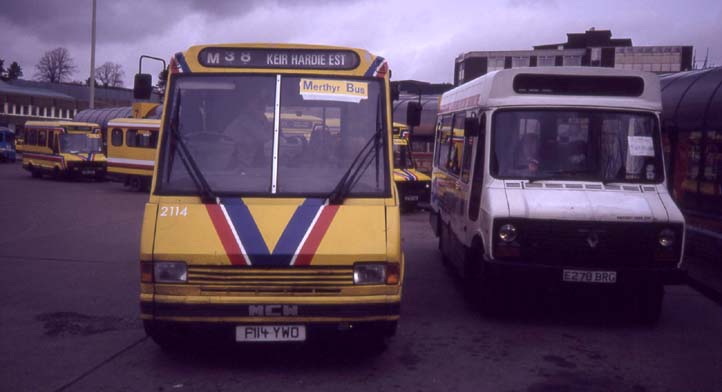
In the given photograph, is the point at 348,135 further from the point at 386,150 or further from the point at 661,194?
the point at 661,194

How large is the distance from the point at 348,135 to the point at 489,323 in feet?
9.78

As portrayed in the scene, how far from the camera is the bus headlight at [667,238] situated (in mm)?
7688

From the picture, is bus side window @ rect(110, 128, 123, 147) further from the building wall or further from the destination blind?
the building wall

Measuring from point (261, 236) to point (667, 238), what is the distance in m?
4.42

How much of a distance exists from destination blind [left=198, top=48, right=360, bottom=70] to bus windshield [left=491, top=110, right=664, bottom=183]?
252 centimetres

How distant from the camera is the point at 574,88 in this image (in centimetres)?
861

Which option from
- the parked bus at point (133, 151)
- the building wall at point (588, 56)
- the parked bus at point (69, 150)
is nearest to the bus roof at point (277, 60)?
the parked bus at point (133, 151)

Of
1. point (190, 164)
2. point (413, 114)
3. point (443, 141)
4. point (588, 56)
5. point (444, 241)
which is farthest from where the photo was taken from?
point (588, 56)

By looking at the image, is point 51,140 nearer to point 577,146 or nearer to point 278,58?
point 278,58

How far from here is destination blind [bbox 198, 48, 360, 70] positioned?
671 centimetres

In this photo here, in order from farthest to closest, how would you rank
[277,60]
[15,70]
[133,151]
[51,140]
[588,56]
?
[15,70], [588,56], [51,140], [133,151], [277,60]

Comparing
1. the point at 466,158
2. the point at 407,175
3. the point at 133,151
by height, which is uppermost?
the point at 466,158

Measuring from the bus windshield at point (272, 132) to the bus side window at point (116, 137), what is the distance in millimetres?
24773

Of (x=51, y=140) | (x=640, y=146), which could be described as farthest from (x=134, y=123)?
(x=640, y=146)
